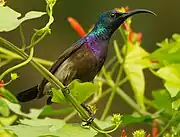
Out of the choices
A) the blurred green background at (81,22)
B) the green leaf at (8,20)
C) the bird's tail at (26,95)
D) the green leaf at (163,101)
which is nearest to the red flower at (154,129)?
the green leaf at (163,101)

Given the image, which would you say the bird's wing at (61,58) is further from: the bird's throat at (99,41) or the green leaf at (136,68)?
the green leaf at (136,68)

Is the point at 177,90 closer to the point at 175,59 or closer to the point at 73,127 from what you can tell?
the point at 175,59

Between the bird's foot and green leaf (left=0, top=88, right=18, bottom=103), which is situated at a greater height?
green leaf (left=0, top=88, right=18, bottom=103)

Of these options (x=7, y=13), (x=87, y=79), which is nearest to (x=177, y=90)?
(x=87, y=79)

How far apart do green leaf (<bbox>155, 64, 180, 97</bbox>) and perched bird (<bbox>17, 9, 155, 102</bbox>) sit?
0.16 metres

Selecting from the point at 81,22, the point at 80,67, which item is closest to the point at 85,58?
the point at 80,67

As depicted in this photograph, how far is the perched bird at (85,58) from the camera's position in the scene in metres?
1.61

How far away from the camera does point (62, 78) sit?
161 centimetres

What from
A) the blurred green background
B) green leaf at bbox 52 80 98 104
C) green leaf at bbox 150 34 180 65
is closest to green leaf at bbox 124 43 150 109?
green leaf at bbox 150 34 180 65

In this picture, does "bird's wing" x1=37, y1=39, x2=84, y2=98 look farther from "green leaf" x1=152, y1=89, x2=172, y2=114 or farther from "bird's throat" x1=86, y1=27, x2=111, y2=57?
"green leaf" x1=152, y1=89, x2=172, y2=114

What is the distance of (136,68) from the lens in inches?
72.9

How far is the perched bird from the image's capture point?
1608 millimetres

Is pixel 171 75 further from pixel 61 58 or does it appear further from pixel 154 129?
pixel 61 58

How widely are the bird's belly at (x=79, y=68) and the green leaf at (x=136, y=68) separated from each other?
243 millimetres
